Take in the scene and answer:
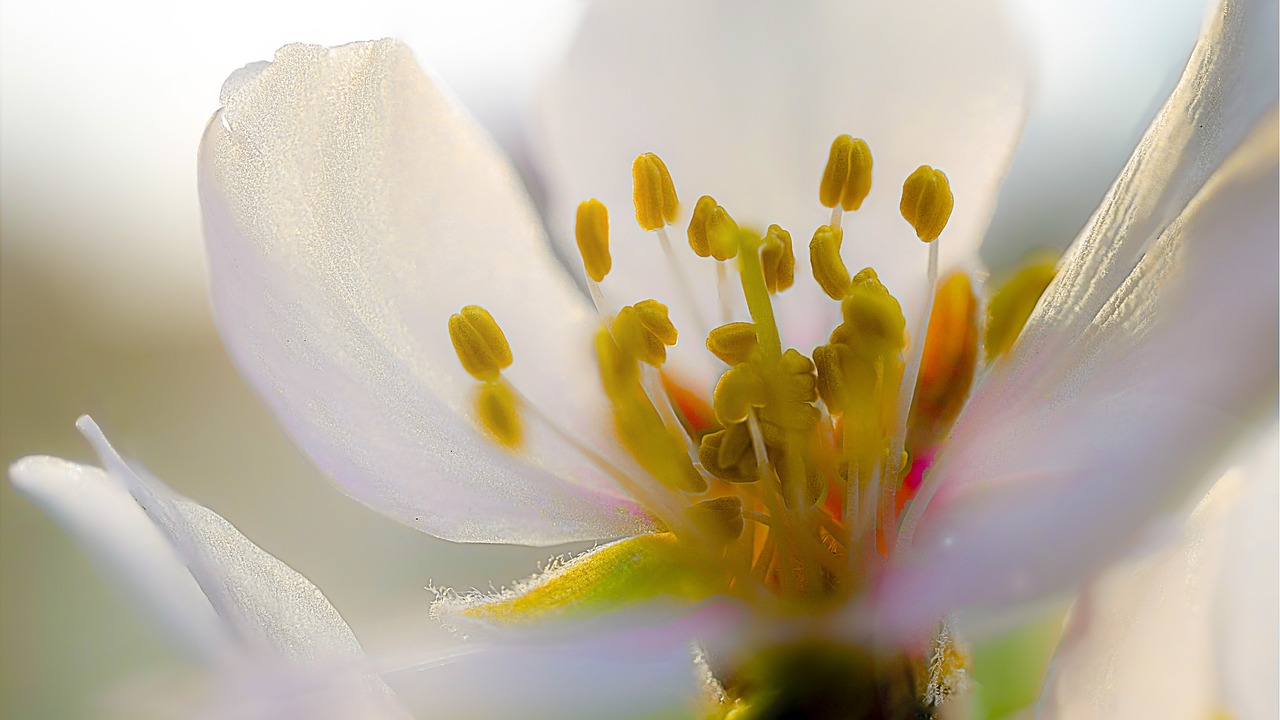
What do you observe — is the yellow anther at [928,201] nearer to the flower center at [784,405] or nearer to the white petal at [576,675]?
the flower center at [784,405]

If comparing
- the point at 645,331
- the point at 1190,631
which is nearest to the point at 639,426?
the point at 645,331

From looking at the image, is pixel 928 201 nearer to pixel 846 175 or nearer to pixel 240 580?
pixel 846 175

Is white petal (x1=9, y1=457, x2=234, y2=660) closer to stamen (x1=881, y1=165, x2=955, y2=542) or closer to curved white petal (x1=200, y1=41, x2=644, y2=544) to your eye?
curved white petal (x1=200, y1=41, x2=644, y2=544)

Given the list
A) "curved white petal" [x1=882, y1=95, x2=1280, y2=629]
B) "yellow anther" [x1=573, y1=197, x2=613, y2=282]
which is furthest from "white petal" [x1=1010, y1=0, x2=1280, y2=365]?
"yellow anther" [x1=573, y1=197, x2=613, y2=282]

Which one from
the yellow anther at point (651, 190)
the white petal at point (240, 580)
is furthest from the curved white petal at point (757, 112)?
the white petal at point (240, 580)

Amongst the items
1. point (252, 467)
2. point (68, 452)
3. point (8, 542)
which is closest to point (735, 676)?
point (68, 452)
